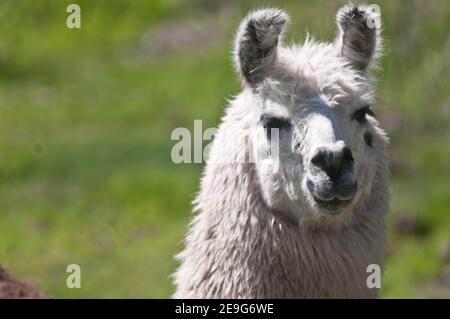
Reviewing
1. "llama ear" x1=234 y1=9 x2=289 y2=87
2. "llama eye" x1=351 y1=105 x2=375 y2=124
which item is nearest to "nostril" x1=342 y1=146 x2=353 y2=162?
"llama eye" x1=351 y1=105 x2=375 y2=124

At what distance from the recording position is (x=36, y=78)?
20.2m

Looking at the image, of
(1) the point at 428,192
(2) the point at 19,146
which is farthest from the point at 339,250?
(2) the point at 19,146

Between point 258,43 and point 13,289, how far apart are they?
1.85 metres

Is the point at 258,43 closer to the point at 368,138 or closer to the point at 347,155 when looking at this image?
the point at 368,138

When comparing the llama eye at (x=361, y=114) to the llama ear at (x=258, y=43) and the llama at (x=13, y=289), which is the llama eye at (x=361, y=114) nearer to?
the llama ear at (x=258, y=43)

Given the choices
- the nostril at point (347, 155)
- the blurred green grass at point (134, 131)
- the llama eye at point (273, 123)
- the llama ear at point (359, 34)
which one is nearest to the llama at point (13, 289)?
the llama eye at point (273, 123)

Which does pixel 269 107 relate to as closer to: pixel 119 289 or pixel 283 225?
pixel 283 225

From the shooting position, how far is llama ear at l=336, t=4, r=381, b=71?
6.81 m

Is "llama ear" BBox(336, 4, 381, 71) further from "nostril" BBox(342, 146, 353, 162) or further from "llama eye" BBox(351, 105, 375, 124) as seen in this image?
"nostril" BBox(342, 146, 353, 162)

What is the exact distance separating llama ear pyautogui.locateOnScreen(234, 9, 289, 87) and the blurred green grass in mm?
4050

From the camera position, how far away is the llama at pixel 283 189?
6.41m

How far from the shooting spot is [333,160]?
608cm

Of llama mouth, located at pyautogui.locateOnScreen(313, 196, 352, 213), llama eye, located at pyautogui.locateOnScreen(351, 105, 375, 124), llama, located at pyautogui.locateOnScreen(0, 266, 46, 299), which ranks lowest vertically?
llama, located at pyautogui.locateOnScreen(0, 266, 46, 299)
